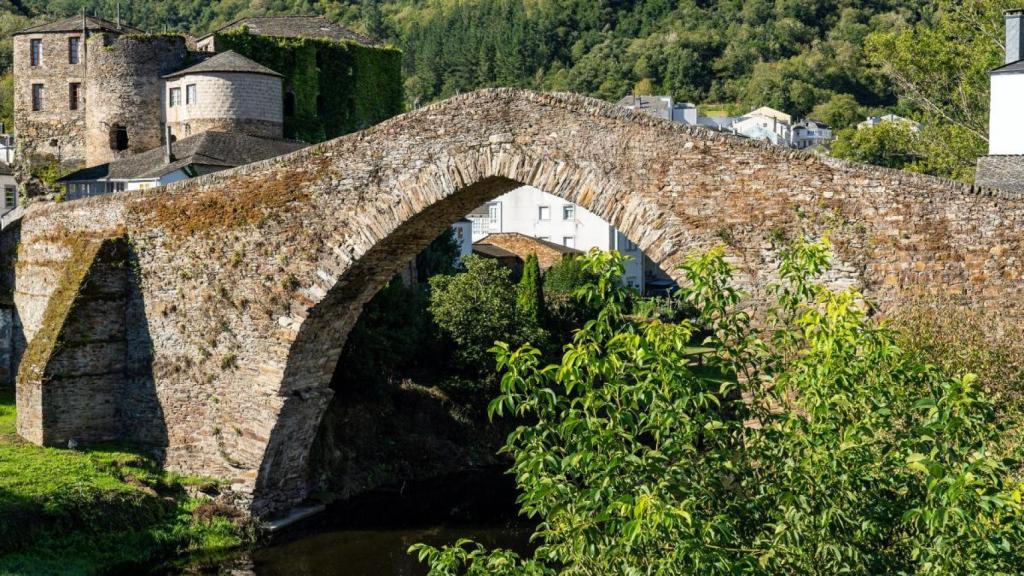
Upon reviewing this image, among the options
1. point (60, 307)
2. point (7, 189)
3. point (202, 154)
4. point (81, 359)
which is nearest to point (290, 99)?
point (202, 154)

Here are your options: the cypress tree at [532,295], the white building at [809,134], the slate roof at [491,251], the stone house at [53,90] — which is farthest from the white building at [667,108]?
the cypress tree at [532,295]

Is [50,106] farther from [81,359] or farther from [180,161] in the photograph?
[81,359]

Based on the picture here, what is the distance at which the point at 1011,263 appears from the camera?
12.7 metres

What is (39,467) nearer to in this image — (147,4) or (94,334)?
(94,334)

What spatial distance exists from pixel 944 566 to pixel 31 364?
17.1 meters

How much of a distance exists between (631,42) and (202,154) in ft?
206

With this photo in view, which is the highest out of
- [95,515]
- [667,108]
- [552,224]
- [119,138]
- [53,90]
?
[667,108]

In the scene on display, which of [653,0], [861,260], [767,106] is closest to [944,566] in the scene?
[861,260]

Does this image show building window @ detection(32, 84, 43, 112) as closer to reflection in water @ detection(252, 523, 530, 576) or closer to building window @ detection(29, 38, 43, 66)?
building window @ detection(29, 38, 43, 66)

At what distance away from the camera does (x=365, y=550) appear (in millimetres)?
19047

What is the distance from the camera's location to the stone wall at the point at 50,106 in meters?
40.0

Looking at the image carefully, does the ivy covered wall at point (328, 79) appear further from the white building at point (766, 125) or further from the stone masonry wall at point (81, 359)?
the white building at point (766, 125)

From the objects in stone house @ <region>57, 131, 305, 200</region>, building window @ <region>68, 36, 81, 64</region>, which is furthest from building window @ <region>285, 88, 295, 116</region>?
building window @ <region>68, 36, 81, 64</region>

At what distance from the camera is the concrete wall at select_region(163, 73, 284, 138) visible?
119 ft
